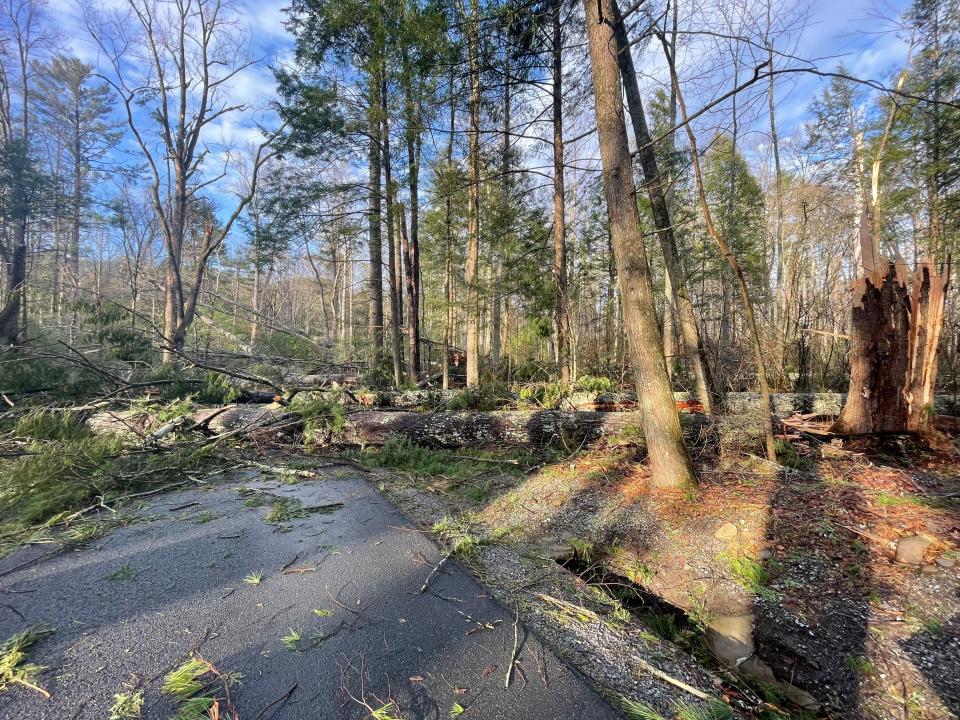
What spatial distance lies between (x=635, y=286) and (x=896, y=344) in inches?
134

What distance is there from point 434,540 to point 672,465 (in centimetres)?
227

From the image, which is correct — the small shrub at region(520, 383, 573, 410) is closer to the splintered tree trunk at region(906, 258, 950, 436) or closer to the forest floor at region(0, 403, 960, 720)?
the forest floor at region(0, 403, 960, 720)

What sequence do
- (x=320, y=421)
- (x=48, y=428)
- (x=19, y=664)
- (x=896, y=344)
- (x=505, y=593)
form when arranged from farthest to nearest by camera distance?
1. (x=320, y=421)
2. (x=48, y=428)
3. (x=896, y=344)
4. (x=505, y=593)
5. (x=19, y=664)

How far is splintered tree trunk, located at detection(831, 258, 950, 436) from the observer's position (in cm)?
439

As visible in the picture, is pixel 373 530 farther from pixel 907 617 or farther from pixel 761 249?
pixel 761 249

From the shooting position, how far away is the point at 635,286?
3.66m

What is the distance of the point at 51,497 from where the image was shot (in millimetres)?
3328

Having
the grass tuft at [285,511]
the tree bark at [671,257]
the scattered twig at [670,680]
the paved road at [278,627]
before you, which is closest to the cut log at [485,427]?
the tree bark at [671,257]

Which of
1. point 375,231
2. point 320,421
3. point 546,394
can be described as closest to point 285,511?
point 320,421

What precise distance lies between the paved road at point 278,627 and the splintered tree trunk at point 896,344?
16.6 feet

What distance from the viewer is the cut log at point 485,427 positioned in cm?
553

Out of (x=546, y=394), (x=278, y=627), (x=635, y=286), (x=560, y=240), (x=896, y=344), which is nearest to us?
(x=278, y=627)

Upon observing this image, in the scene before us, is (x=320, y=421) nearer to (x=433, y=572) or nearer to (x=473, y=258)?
(x=433, y=572)

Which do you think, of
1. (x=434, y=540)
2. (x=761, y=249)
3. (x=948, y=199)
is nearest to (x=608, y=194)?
(x=434, y=540)
